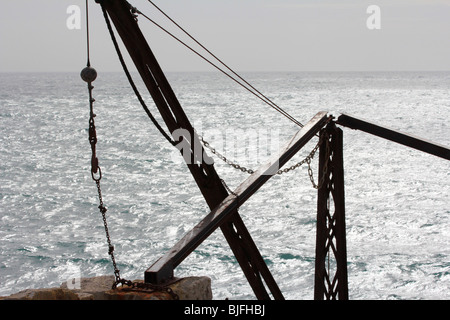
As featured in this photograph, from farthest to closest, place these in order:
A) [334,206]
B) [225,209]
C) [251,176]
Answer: [334,206] < [251,176] < [225,209]

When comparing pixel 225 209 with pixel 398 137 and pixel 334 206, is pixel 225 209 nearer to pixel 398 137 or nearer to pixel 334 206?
pixel 334 206

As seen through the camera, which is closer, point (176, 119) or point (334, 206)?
point (176, 119)

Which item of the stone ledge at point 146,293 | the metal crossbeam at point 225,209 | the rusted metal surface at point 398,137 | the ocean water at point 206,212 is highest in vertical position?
the rusted metal surface at point 398,137

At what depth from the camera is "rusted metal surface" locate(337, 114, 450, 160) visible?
9.26 m

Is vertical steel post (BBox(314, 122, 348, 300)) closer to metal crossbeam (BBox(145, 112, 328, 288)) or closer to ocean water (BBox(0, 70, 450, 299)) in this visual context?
metal crossbeam (BBox(145, 112, 328, 288))

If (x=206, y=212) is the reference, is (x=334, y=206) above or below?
above

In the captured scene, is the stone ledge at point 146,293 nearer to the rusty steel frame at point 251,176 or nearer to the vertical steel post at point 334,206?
the rusty steel frame at point 251,176

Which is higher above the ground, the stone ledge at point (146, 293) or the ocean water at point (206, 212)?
the stone ledge at point (146, 293)

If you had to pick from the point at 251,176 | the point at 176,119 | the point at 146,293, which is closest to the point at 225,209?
the point at 251,176

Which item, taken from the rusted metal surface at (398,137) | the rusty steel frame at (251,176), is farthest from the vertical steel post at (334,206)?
the rusted metal surface at (398,137)

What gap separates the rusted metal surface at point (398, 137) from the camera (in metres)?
9.26

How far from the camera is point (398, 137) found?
9383mm

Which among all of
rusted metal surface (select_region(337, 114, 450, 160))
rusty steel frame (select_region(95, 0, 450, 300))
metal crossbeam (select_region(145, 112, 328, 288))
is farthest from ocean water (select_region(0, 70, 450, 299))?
metal crossbeam (select_region(145, 112, 328, 288))
